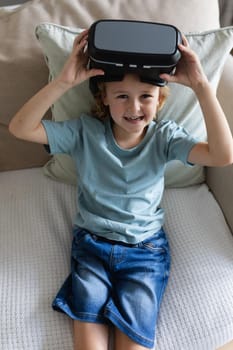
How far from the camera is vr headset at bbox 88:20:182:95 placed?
90 cm

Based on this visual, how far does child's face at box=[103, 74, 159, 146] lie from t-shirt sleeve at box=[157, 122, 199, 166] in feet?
0.27

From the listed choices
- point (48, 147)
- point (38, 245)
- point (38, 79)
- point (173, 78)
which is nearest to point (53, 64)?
point (38, 79)

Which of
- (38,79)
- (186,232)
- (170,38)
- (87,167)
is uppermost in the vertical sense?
(170,38)

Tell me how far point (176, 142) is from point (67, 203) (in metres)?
0.38

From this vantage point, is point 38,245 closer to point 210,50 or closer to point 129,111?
point 129,111

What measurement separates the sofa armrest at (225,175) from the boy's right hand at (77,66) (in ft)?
1.40

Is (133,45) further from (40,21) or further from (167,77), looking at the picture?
(40,21)

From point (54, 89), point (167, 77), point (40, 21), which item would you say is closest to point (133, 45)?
point (167, 77)

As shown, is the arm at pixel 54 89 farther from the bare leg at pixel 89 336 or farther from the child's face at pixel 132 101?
the bare leg at pixel 89 336

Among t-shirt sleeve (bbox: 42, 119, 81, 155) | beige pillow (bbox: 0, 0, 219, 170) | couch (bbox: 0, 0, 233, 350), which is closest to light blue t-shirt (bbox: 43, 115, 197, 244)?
t-shirt sleeve (bbox: 42, 119, 81, 155)

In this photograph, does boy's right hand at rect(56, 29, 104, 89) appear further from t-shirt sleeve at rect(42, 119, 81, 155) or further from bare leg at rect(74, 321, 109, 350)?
bare leg at rect(74, 321, 109, 350)

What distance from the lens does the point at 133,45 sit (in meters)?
0.90

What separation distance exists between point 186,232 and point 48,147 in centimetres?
42

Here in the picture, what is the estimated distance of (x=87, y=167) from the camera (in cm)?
113
